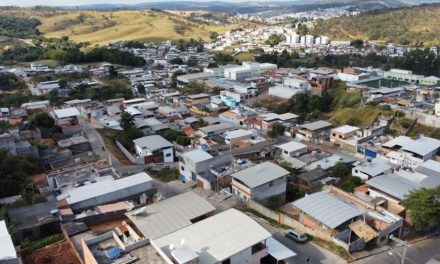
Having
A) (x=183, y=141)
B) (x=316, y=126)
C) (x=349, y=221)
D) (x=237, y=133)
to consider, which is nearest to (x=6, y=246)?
(x=349, y=221)

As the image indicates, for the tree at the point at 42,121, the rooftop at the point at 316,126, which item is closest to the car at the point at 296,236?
the rooftop at the point at 316,126

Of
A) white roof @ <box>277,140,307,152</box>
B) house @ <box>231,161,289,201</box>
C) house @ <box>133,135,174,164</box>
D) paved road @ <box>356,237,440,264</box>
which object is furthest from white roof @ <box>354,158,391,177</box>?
house @ <box>133,135,174,164</box>

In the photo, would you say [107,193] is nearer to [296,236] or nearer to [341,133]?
[296,236]

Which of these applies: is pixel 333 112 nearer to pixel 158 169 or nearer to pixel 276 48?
pixel 158 169

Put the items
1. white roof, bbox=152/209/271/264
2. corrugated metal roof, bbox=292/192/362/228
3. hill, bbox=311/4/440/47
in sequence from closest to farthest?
white roof, bbox=152/209/271/264, corrugated metal roof, bbox=292/192/362/228, hill, bbox=311/4/440/47

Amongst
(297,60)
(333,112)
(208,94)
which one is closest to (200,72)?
(208,94)

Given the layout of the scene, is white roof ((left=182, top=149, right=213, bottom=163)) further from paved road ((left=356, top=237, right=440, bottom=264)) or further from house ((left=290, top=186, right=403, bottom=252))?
paved road ((left=356, top=237, right=440, bottom=264))
